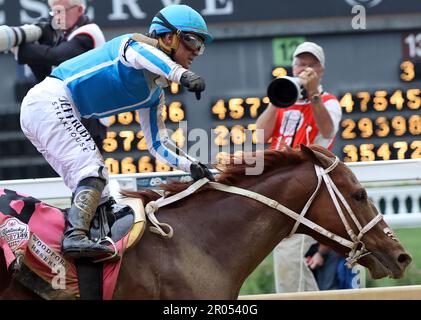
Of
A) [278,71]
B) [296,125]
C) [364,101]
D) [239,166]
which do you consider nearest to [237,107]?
[278,71]

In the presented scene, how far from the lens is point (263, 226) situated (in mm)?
4422

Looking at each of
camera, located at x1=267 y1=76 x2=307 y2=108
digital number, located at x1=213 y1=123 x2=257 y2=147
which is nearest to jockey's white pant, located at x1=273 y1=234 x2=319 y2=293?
camera, located at x1=267 y1=76 x2=307 y2=108

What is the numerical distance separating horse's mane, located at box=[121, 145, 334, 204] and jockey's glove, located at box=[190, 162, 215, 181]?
3 centimetres

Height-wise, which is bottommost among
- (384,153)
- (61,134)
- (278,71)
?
(384,153)

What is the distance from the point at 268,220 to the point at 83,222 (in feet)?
2.72

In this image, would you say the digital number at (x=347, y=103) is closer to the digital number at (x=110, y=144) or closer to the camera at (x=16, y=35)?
the digital number at (x=110, y=144)

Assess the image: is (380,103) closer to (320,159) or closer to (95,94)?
(320,159)

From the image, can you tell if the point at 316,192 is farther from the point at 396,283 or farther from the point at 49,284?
the point at 396,283

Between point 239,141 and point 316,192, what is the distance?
2.48 m

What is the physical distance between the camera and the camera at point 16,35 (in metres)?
5.71

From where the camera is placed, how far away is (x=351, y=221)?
4.48m

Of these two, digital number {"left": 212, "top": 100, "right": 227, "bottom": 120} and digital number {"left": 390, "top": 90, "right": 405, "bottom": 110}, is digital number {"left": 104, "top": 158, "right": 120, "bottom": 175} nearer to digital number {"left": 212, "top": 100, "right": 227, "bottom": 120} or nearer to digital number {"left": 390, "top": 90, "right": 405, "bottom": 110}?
digital number {"left": 212, "top": 100, "right": 227, "bottom": 120}

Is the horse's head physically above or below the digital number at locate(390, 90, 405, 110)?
below

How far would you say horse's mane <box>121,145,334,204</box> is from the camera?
14.7 ft
